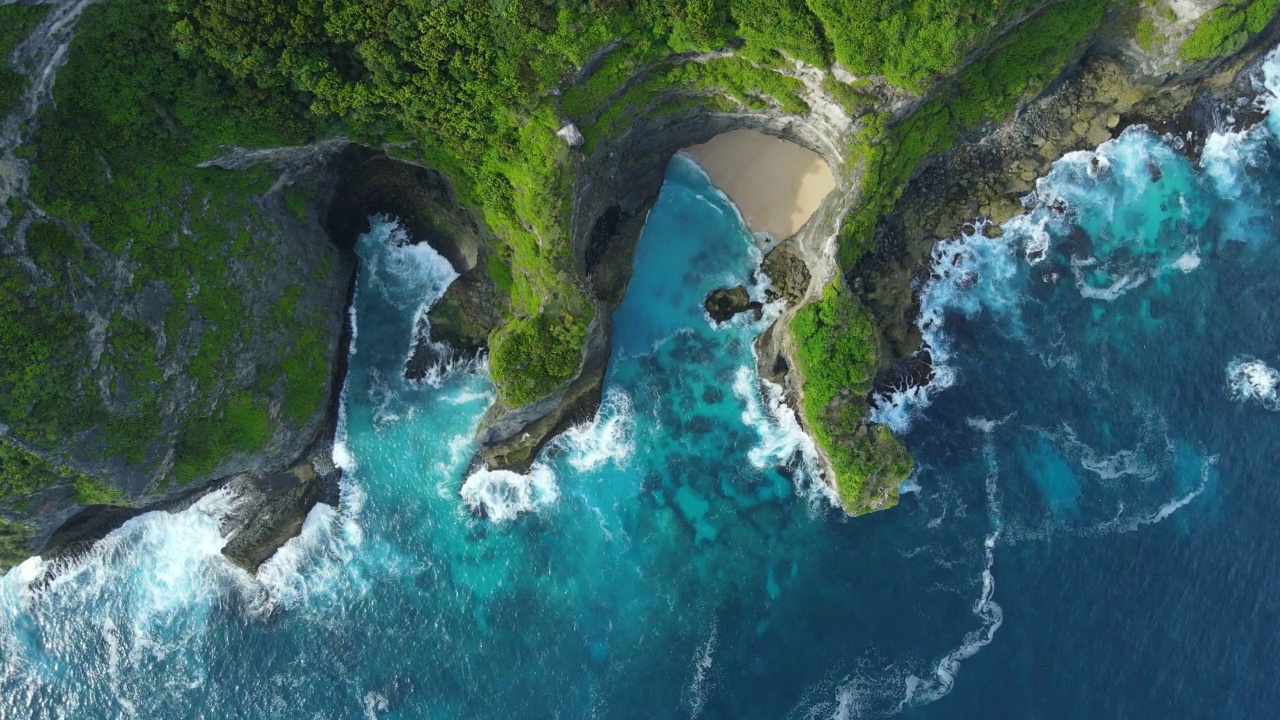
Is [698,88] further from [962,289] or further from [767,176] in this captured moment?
[962,289]

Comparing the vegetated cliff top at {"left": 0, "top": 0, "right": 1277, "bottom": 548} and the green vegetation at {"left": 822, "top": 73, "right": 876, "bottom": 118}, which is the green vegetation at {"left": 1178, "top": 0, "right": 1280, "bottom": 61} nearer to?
the vegetated cliff top at {"left": 0, "top": 0, "right": 1277, "bottom": 548}

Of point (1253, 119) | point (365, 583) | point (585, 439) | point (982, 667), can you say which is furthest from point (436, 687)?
point (1253, 119)

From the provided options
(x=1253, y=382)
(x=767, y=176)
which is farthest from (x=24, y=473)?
(x=1253, y=382)

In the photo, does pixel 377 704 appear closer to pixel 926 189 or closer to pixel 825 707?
pixel 825 707

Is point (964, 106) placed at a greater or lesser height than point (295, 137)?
greater

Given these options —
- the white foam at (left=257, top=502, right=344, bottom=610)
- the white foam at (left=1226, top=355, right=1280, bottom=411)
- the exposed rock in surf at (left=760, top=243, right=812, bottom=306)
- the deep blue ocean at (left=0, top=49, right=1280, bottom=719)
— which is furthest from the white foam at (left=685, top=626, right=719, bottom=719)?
the white foam at (left=1226, top=355, right=1280, bottom=411)
